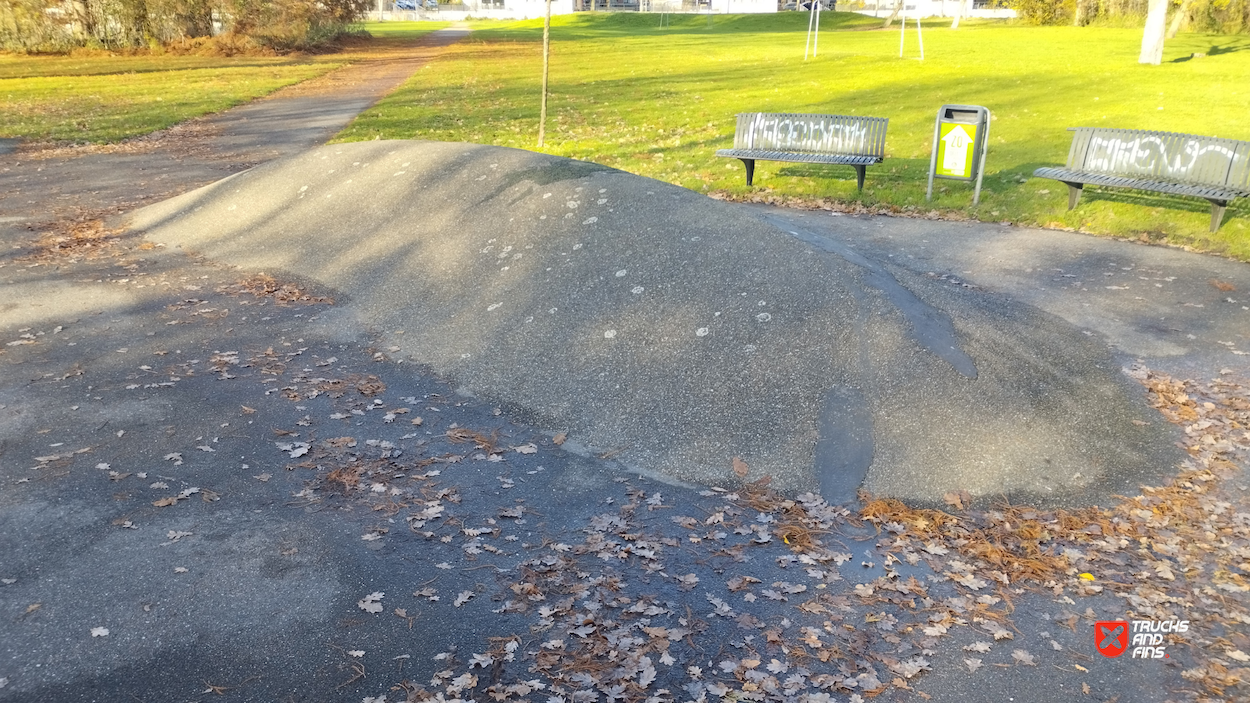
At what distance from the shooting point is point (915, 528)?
584 cm

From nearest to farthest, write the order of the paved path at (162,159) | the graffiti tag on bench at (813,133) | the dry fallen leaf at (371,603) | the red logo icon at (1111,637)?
the red logo icon at (1111,637)
the dry fallen leaf at (371,603)
the graffiti tag on bench at (813,133)
the paved path at (162,159)

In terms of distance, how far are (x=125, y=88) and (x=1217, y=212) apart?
3086 cm

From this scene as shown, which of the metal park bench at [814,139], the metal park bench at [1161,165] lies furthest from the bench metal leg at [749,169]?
the metal park bench at [1161,165]

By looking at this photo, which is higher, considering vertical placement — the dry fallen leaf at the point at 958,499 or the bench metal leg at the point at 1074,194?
the bench metal leg at the point at 1074,194

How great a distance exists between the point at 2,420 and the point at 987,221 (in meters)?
12.2

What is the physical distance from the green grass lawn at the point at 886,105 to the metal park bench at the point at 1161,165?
0.55 m

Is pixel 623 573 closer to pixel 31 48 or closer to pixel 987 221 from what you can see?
pixel 987 221

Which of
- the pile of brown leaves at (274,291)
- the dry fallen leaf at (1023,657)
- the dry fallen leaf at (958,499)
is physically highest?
the pile of brown leaves at (274,291)

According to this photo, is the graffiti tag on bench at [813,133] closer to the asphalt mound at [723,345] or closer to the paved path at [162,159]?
the asphalt mound at [723,345]

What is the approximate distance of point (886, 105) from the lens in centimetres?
2258

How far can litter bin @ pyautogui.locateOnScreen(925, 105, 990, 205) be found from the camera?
12.9 m

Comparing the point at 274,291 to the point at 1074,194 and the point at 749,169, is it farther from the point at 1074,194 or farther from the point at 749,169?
the point at 1074,194

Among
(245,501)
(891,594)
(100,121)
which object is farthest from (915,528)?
(100,121)

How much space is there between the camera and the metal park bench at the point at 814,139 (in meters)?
14.0
